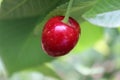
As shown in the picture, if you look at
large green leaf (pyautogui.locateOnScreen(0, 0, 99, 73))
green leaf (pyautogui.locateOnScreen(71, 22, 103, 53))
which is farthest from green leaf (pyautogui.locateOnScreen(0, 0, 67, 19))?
green leaf (pyautogui.locateOnScreen(71, 22, 103, 53))

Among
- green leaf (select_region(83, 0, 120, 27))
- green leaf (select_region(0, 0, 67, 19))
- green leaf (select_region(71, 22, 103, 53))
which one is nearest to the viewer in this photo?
green leaf (select_region(83, 0, 120, 27))

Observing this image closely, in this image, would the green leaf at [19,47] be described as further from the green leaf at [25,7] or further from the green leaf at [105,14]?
the green leaf at [105,14]

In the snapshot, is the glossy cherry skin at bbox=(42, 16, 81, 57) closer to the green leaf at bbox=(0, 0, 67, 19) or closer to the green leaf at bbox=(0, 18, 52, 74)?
the green leaf at bbox=(0, 0, 67, 19)

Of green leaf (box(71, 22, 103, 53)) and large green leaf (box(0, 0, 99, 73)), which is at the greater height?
green leaf (box(71, 22, 103, 53))

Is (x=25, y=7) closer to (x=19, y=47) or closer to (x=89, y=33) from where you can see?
(x=19, y=47)

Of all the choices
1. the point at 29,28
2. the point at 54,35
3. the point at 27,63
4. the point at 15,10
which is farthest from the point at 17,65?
the point at 54,35

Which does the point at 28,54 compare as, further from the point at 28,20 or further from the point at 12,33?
the point at 28,20

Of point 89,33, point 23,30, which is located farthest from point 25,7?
point 89,33

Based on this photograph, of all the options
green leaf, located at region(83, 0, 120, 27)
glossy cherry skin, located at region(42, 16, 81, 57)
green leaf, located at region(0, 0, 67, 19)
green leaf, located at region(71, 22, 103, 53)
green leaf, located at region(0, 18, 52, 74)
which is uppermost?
green leaf, located at region(71, 22, 103, 53)
